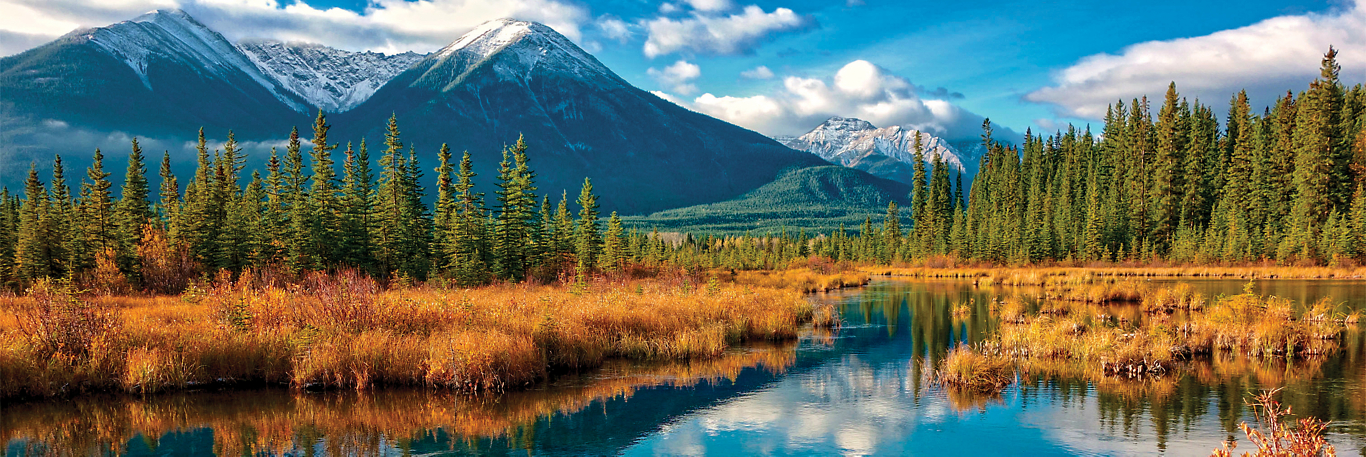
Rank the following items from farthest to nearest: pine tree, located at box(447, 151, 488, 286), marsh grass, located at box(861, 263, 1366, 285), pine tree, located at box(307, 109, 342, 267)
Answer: marsh grass, located at box(861, 263, 1366, 285), pine tree, located at box(447, 151, 488, 286), pine tree, located at box(307, 109, 342, 267)

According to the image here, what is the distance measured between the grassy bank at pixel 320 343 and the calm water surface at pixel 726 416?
690mm

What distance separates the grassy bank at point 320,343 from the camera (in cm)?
1761

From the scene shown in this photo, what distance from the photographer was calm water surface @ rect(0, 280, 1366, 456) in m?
14.1

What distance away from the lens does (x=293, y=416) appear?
16141 mm

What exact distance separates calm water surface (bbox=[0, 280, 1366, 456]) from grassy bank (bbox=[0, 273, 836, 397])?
2.26 feet

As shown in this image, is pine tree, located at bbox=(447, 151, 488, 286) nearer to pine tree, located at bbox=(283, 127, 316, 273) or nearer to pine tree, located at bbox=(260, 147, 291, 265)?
pine tree, located at bbox=(283, 127, 316, 273)

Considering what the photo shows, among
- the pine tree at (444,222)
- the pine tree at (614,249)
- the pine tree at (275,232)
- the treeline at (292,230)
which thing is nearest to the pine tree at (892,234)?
the pine tree at (614,249)

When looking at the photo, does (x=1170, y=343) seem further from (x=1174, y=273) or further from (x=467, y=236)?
(x=1174, y=273)

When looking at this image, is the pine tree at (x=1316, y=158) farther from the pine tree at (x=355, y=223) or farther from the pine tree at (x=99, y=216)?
the pine tree at (x=99, y=216)

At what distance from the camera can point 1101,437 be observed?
14320mm

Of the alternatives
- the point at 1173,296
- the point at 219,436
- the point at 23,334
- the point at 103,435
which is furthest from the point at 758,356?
the point at 1173,296

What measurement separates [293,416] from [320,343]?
10.8 ft

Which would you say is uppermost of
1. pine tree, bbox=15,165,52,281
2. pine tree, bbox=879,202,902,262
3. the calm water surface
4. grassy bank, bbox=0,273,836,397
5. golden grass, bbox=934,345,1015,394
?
pine tree, bbox=879,202,902,262

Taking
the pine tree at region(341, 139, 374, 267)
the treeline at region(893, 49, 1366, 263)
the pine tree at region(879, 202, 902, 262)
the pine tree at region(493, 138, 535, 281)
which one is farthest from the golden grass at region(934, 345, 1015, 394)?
the pine tree at region(879, 202, 902, 262)
